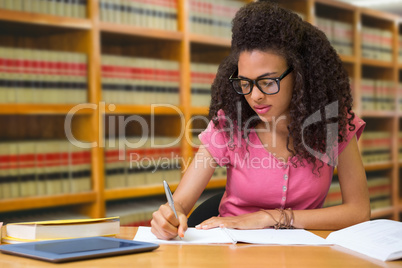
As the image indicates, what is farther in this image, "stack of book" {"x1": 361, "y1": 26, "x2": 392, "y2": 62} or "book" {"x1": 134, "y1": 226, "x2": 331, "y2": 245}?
"stack of book" {"x1": 361, "y1": 26, "x2": 392, "y2": 62}

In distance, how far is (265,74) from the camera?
1481mm

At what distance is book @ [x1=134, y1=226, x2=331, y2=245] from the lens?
114 centimetres

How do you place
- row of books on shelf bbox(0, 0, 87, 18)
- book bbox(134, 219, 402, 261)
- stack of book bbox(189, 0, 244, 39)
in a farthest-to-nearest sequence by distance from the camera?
1. stack of book bbox(189, 0, 244, 39)
2. row of books on shelf bbox(0, 0, 87, 18)
3. book bbox(134, 219, 402, 261)

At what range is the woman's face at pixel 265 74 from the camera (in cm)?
149

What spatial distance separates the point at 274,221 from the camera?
134 centimetres

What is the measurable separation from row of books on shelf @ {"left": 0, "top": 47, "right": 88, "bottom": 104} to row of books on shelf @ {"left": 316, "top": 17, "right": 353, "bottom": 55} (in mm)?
1993

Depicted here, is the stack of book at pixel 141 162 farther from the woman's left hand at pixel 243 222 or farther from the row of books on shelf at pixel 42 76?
the woman's left hand at pixel 243 222

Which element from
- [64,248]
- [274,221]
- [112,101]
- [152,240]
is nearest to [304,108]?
[274,221]

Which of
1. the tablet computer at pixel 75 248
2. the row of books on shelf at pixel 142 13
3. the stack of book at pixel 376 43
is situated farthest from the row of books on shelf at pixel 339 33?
the tablet computer at pixel 75 248

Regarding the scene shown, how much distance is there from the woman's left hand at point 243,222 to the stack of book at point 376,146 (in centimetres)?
275

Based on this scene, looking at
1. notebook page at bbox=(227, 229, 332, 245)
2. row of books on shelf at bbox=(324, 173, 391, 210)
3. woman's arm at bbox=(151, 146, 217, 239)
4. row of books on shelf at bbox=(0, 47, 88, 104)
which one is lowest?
row of books on shelf at bbox=(324, 173, 391, 210)

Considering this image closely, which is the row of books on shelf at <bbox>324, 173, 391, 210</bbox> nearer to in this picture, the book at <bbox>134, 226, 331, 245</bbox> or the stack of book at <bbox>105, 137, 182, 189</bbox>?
the stack of book at <bbox>105, 137, 182, 189</bbox>

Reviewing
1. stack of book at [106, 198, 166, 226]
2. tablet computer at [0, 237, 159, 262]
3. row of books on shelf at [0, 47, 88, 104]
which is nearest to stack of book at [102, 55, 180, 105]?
row of books on shelf at [0, 47, 88, 104]

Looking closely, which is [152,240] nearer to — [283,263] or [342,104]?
[283,263]
